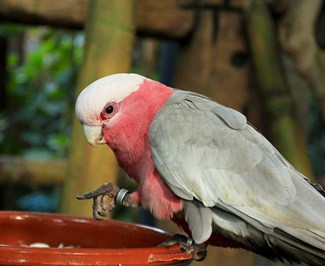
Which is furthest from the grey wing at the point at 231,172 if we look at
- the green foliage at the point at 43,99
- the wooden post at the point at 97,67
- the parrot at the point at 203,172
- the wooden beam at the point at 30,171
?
the green foliage at the point at 43,99

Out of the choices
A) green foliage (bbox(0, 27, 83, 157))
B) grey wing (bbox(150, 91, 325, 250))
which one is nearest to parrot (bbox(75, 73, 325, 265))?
grey wing (bbox(150, 91, 325, 250))

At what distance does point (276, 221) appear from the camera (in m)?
1.07

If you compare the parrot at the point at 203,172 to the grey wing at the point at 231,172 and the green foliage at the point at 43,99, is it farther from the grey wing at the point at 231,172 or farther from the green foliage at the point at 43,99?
the green foliage at the point at 43,99

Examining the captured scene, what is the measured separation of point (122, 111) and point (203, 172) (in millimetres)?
168

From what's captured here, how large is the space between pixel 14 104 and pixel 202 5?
82.6 inches

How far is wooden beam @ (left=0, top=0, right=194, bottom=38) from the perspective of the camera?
161cm

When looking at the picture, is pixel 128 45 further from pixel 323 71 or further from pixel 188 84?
pixel 323 71

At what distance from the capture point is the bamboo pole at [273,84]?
5.31ft

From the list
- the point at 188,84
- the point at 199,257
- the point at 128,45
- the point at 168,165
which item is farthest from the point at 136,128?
the point at 188,84

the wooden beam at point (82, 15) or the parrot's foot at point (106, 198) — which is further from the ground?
the wooden beam at point (82, 15)

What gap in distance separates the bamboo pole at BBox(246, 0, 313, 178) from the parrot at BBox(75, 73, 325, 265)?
463mm

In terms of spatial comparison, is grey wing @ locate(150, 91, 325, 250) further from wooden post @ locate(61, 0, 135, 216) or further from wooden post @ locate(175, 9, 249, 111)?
wooden post @ locate(175, 9, 249, 111)

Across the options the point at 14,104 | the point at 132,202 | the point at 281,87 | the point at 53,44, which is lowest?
the point at 14,104

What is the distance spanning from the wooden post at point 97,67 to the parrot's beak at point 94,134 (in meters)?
0.26
